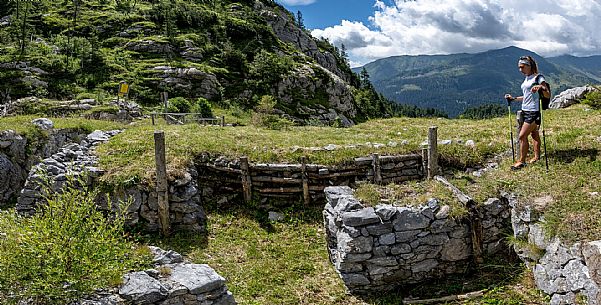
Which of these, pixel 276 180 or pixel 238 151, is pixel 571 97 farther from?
pixel 238 151

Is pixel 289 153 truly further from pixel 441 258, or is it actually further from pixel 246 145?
pixel 441 258

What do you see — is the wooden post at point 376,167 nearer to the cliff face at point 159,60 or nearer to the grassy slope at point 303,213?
the grassy slope at point 303,213

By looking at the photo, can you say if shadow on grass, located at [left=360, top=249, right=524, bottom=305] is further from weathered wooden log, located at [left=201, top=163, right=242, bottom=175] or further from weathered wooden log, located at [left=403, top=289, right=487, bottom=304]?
weathered wooden log, located at [left=201, top=163, right=242, bottom=175]

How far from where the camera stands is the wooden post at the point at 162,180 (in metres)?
11.9

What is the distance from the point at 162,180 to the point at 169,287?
6.00 metres

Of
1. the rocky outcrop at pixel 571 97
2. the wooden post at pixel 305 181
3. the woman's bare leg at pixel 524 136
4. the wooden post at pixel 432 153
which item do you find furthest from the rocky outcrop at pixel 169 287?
the rocky outcrop at pixel 571 97

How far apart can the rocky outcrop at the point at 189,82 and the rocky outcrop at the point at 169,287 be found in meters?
38.6

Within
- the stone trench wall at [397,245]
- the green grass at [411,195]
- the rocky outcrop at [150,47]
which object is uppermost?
the rocky outcrop at [150,47]

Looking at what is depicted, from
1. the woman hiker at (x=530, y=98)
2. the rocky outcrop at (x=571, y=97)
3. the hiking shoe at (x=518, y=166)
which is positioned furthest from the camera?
the rocky outcrop at (x=571, y=97)

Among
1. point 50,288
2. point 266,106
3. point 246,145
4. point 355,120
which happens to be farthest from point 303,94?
point 50,288

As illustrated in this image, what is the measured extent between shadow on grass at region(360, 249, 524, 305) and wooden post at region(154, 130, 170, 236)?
260 inches

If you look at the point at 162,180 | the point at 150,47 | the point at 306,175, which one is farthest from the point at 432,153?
the point at 150,47

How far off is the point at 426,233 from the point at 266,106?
26355 mm

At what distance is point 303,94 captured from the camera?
53.5 meters
